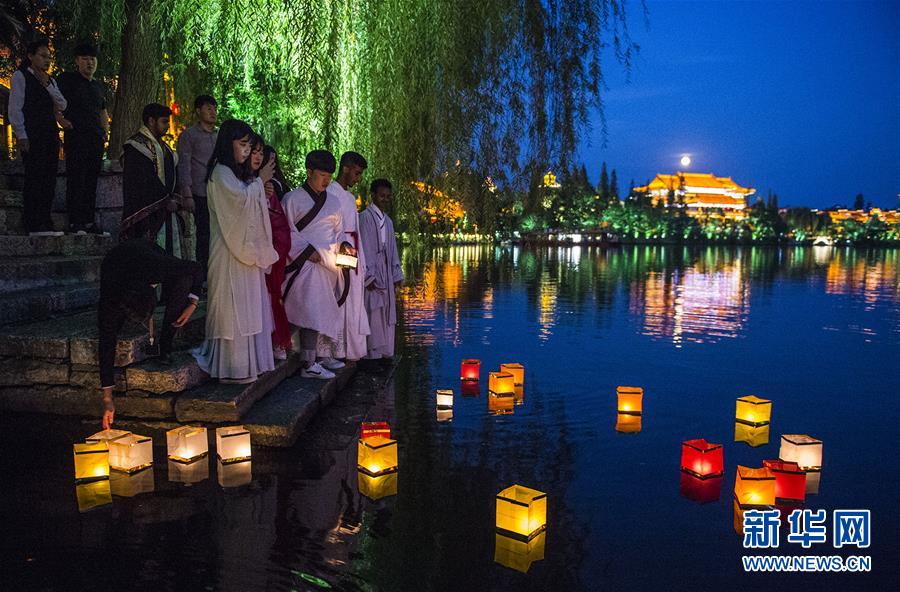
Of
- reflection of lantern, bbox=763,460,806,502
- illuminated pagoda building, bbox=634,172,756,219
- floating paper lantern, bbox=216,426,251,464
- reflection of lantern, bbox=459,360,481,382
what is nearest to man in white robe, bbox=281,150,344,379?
reflection of lantern, bbox=459,360,481,382

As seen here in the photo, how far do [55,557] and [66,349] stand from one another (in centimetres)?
227

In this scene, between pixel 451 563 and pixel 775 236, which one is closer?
pixel 451 563

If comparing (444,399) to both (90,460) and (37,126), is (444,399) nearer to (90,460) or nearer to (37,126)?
(90,460)

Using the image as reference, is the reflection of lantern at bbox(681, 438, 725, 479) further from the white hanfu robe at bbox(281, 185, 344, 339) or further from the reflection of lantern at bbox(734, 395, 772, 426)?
the white hanfu robe at bbox(281, 185, 344, 339)

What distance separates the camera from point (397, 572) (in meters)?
3.00

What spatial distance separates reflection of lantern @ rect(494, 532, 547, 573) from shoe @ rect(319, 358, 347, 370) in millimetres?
3273

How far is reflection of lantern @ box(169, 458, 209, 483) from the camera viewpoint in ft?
13.3

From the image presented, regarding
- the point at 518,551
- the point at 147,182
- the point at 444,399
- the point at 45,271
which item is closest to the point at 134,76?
the point at 45,271

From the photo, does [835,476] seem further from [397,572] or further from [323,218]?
[323,218]

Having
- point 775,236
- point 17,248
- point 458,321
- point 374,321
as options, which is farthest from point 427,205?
point 775,236

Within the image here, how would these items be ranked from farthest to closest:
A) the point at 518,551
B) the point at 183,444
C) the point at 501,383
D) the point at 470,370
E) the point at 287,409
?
the point at 470,370
the point at 501,383
the point at 287,409
the point at 183,444
the point at 518,551

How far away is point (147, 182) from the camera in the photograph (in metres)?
5.64

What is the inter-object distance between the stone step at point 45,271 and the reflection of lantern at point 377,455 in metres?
3.82

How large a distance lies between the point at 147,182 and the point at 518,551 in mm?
4285
